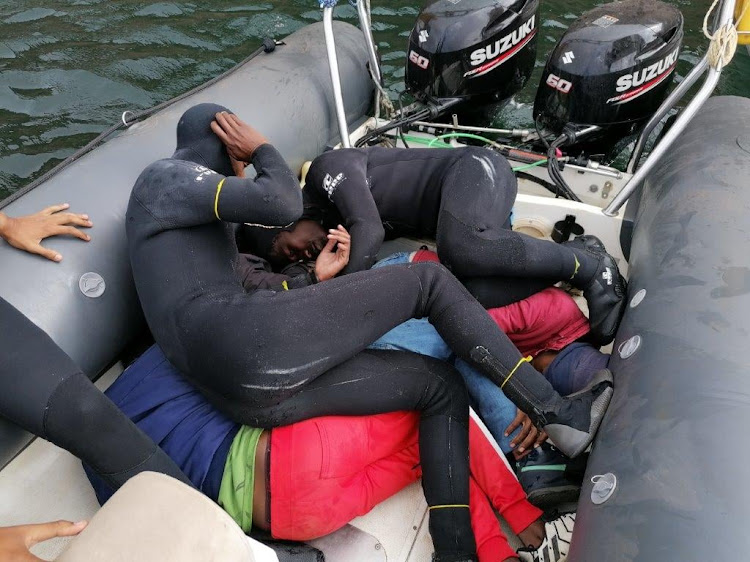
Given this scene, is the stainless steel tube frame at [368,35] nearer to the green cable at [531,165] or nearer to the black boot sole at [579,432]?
the green cable at [531,165]

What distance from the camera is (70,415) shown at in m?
1.28

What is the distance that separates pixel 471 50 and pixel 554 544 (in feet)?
5.78

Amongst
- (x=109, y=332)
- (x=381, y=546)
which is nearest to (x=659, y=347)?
(x=381, y=546)

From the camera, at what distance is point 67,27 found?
3988 mm

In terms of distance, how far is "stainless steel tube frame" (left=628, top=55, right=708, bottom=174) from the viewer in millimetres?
2020

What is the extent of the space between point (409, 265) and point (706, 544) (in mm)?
840

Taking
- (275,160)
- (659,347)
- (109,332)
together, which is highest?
(275,160)

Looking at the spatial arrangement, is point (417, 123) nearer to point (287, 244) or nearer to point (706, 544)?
point (287, 244)

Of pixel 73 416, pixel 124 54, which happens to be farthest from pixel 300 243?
pixel 124 54

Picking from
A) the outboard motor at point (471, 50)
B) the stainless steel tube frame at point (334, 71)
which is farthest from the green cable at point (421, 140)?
the stainless steel tube frame at point (334, 71)

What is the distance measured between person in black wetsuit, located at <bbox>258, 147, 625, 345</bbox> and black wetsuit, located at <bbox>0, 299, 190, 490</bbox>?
761 mm

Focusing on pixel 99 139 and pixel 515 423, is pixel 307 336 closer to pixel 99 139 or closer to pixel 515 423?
pixel 515 423

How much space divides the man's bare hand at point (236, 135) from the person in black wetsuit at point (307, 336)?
15 centimetres

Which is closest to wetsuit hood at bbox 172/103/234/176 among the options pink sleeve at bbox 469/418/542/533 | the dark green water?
pink sleeve at bbox 469/418/542/533
